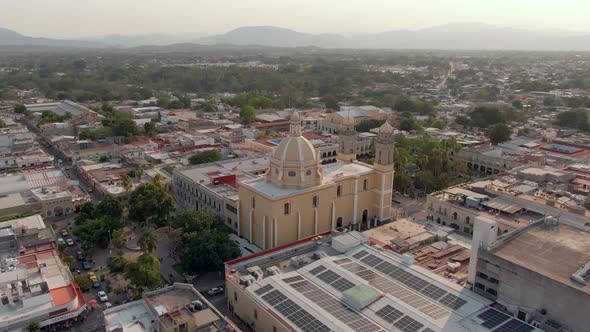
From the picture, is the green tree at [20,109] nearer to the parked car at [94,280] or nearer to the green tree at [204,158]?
the green tree at [204,158]

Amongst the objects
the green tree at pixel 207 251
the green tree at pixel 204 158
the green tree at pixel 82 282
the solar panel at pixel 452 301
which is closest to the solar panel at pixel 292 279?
the green tree at pixel 207 251

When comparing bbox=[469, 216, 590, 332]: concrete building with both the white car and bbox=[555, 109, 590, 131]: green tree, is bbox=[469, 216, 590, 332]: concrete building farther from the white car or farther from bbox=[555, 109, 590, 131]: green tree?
bbox=[555, 109, 590, 131]: green tree

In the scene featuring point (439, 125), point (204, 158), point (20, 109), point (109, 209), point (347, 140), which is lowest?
point (109, 209)

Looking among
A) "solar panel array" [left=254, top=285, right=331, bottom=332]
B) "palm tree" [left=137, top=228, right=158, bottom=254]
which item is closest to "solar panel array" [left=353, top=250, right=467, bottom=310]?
"solar panel array" [left=254, top=285, right=331, bottom=332]

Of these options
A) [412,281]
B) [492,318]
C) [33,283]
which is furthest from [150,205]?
[492,318]

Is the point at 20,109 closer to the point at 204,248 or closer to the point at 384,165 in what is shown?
the point at 204,248

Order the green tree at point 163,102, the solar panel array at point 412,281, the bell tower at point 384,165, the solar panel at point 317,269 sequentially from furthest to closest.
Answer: the green tree at point 163,102 < the bell tower at point 384,165 < the solar panel at point 317,269 < the solar panel array at point 412,281
